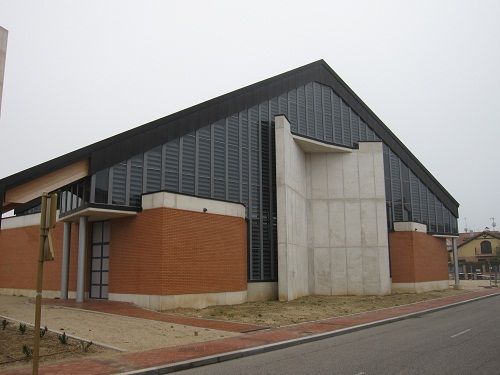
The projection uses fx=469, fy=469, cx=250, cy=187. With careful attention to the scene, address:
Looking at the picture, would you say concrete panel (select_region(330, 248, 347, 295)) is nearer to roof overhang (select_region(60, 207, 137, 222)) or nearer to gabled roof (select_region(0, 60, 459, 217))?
gabled roof (select_region(0, 60, 459, 217))

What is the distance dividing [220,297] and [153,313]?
168 inches

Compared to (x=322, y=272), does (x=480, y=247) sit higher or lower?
higher

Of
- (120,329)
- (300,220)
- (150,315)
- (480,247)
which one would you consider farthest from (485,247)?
(120,329)

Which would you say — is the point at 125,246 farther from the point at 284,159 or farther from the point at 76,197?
the point at 284,159

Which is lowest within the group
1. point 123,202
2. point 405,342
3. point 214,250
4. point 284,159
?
point 405,342

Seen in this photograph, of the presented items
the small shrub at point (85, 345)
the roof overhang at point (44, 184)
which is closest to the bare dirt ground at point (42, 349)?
the small shrub at point (85, 345)

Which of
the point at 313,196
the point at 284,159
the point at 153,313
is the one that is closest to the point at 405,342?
Answer: the point at 153,313

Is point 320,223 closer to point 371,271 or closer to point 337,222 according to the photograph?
point 337,222

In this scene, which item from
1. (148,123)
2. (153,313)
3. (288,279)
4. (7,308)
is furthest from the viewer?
(288,279)

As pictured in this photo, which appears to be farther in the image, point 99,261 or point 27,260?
point 27,260

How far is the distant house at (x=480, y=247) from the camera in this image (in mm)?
82500

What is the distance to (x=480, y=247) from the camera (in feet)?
274

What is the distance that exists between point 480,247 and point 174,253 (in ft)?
257

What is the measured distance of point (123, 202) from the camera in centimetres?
2059
